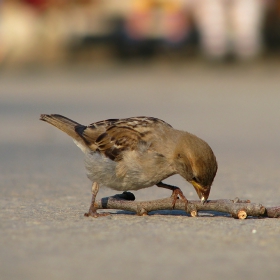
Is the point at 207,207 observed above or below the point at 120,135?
below

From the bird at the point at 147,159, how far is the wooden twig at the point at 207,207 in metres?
0.06

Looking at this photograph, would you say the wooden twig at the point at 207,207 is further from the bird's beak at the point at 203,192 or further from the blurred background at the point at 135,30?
the blurred background at the point at 135,30

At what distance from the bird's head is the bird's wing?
35 cm

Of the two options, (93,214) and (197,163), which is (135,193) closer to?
(93,214)

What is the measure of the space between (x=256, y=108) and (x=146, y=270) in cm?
1234

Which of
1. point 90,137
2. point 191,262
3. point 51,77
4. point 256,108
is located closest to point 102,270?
point 191,262

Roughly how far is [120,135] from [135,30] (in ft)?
70.0

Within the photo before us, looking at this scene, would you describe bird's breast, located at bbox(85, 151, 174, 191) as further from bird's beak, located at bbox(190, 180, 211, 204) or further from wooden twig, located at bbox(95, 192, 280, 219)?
bird's beak, located at bbox(190, 180, 211, 204)

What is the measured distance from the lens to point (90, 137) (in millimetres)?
6898

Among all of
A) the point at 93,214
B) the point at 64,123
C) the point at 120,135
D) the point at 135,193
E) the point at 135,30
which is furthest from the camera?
the point at 135,30

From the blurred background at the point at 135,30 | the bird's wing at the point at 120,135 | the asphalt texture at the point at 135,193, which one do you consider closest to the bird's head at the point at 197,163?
the asphalt texture at the point at 135,193

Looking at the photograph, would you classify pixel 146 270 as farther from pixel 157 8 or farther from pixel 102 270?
pixel 157 8

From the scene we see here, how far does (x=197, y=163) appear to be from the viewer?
19.3 ft

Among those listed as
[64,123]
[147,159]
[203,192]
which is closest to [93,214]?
[147,159]
